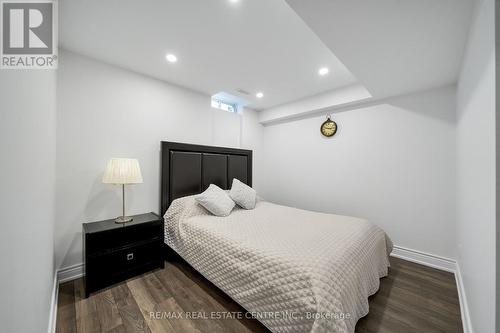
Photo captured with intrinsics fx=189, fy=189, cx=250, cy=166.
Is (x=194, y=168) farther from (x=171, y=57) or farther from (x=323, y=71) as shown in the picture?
(x=323, y=71)

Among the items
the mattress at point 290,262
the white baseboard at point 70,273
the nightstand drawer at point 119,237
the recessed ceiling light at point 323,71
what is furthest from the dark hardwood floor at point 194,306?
the recessed ceiling light at point 323,71

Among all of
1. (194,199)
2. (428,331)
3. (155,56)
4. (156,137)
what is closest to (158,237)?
(194,199)

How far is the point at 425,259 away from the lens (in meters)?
2.49

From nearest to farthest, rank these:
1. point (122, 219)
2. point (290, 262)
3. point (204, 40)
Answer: point (290, 262) → point (204, 40) → point (122, 219)

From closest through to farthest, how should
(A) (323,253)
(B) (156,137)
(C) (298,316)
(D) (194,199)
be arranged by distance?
(C) (298,316), (A) (323,253), (D) (194,199), (B) (156,137)

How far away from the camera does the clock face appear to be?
10.8ft

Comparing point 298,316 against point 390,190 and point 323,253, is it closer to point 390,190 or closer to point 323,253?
point 323,253

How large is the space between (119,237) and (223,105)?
2799mm

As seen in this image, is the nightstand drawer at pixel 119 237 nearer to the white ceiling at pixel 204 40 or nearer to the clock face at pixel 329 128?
the white ceiling at pixel 204 40

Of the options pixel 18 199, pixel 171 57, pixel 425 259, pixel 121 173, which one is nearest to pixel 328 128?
pixel 425 259

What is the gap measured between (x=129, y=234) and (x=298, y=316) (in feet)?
6.42

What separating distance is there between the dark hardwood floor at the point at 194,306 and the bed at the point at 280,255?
20cm

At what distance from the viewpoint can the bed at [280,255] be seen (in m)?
1.15

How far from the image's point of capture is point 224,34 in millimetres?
1800
